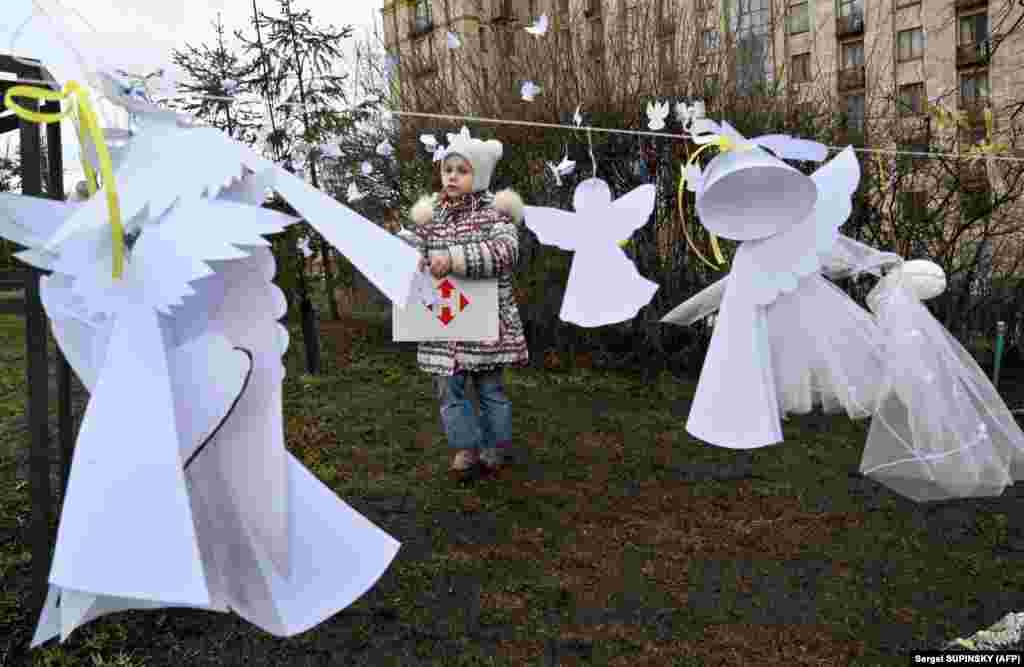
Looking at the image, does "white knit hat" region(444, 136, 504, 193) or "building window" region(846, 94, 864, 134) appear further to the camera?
"building window" region(846, 94, 864, 134)

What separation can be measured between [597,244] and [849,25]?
2094 cm

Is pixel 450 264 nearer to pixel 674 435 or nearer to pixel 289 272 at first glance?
pixel 674 435

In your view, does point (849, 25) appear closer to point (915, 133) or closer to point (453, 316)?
point (915, 133)

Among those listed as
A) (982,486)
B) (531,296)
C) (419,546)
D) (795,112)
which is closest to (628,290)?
(419,546)

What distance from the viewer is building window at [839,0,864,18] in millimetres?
20102

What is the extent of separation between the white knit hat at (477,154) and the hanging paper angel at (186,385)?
6.07 ft

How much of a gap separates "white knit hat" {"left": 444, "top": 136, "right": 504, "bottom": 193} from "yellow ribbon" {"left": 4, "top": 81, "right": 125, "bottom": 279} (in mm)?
1983

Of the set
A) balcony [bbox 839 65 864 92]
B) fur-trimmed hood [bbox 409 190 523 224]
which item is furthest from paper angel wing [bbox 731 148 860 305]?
balcony [bbox 839 65 864 92]

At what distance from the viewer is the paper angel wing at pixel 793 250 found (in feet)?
8.30

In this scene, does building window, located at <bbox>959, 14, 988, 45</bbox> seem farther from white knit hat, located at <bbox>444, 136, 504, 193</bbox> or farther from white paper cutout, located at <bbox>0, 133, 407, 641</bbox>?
white paper cutout, located at <bbox>0, 133, 407, 641</bbox>

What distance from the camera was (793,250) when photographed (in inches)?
101

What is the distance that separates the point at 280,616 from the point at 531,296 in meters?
5.01

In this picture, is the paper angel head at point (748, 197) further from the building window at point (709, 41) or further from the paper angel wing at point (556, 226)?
the building window at point (709, 41)

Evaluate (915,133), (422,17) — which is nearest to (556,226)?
(915,133)
